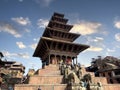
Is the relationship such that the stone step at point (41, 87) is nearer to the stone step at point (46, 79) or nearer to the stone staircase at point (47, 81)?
the stone staircase at point (47, 81)

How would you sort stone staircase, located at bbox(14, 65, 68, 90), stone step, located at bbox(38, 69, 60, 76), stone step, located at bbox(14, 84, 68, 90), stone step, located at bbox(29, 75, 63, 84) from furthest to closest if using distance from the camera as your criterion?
stone step, located at bbox(38, 69, 60, 76)
stone step, located at bbox(29, 75, 63, 84)
stone staircase, located at bbox(14, 65, 68, 90)
stone step, located at bbox(14, 84, 68, 90)

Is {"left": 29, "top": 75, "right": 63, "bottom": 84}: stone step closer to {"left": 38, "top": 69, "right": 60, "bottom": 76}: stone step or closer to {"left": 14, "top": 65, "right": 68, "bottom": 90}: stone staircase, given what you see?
{"left": 14, "top": 65, "right": 68, "bottom": 90}: stone staircase

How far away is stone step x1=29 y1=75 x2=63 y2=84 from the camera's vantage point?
17347 millimetres

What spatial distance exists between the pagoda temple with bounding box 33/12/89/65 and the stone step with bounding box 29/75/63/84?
8.05 meters

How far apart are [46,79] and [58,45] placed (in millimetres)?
10447

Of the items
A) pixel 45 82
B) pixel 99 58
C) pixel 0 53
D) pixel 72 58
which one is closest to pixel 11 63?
pixel 0 53

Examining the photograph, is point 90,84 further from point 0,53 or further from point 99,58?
point 99,58

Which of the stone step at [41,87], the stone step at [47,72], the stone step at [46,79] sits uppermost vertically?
the stone step at [47,72]

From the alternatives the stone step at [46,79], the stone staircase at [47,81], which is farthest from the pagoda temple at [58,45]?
the stone step at [46,79]

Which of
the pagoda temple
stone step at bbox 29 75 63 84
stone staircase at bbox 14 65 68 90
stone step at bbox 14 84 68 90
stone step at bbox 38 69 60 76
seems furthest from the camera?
the pagoda temple

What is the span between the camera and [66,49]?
28.1m

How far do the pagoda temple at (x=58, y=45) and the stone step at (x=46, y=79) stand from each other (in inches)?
317

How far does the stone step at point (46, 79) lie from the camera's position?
17347 millimetres

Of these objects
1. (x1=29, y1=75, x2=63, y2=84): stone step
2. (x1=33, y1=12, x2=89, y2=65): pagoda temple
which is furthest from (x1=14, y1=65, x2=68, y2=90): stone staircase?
(x1=33, y1=12, x2=89, y2=65): pagoda temple
